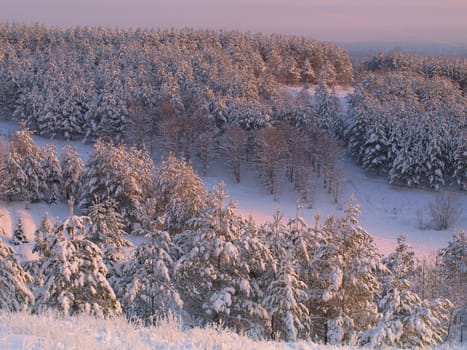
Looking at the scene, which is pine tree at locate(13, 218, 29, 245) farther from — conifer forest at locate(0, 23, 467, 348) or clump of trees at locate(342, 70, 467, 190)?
clump of trees at locate(342, 70, 467, 190)

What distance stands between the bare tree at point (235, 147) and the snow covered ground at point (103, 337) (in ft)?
157

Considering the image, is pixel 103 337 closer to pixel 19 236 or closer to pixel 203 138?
pixel 19 236

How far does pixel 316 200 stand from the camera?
52469 mm

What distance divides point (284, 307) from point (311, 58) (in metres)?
97.7

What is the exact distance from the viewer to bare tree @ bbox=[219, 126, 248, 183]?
56.5 metres

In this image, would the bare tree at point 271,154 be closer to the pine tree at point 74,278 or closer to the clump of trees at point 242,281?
the clump of trees at point 242,281

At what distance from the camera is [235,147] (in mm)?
56281

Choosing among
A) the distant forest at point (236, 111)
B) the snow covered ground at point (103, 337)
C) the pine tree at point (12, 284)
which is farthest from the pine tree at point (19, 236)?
the snow covered ground at point (103, 337)

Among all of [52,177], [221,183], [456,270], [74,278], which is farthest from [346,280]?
[52,177]

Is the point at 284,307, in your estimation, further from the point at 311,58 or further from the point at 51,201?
the point at 311,58

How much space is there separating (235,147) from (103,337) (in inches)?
1928

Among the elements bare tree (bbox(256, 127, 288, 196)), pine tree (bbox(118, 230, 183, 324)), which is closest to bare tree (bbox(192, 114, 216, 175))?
bare tree (bbox(256, 127, 288, 196))

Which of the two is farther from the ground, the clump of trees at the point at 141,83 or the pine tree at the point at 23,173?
the clump of trees at the point at 141,83

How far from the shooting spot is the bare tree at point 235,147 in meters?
56.5
